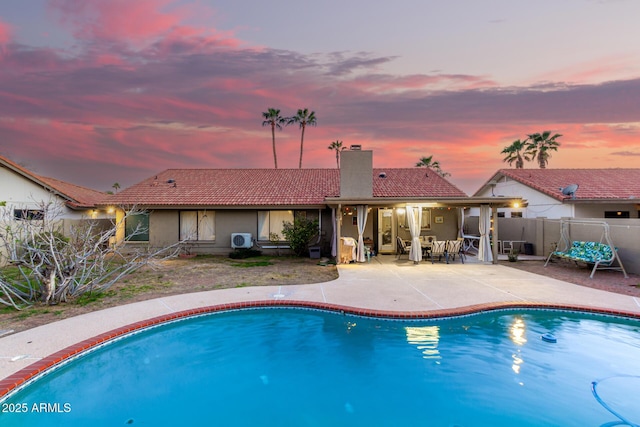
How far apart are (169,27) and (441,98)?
13.4 meters

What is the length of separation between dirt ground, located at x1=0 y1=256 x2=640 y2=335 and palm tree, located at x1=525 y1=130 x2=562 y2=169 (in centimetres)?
2041

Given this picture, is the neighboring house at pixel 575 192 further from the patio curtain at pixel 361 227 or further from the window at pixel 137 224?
the window at pixel 137 224

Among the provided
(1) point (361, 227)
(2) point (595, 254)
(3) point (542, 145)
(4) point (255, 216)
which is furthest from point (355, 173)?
(3) point (542, 145)

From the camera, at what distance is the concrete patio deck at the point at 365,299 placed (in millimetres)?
5077

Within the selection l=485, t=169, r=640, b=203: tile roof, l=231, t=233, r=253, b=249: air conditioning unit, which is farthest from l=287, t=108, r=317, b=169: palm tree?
l=231, t=233, r=253, b=249: air conditioning unit

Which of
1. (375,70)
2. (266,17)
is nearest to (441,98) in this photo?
(375,70)

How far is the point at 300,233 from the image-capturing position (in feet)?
48.0

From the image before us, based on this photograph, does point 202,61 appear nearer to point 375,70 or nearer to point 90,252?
point 375,70

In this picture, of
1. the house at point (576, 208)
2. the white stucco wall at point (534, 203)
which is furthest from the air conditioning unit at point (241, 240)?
the white stucco wall at point (534, 203)

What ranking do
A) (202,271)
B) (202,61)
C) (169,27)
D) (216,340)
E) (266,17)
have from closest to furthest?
(216,340) → (202,271) → (169,27) → (266,17) → (202,61)

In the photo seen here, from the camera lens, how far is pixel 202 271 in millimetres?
11516

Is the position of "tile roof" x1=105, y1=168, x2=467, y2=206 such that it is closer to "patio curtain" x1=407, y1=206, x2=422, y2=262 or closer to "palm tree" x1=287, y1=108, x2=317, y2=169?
"patio curtain" x1=407, y1=206, x2=422, y2=262

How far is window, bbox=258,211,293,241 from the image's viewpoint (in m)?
15.8

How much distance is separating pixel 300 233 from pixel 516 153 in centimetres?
2733
